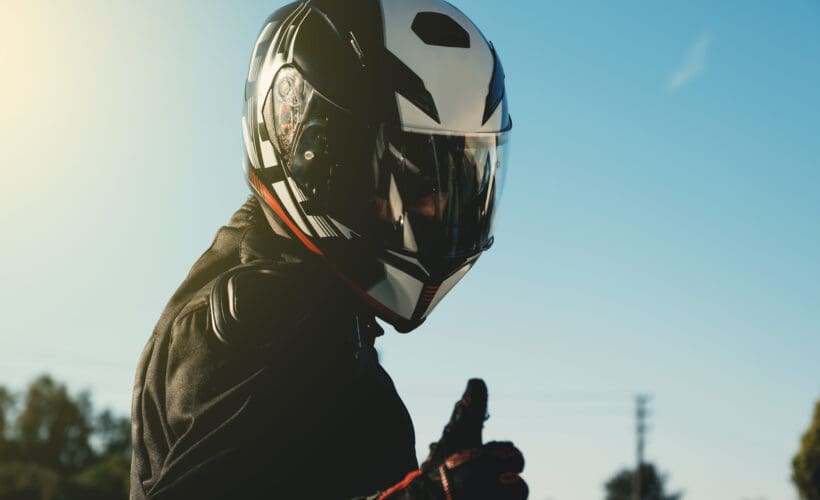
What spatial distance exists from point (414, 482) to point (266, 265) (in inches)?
28.2

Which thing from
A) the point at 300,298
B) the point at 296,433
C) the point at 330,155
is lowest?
the point at 296,433

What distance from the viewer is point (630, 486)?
83062 mm

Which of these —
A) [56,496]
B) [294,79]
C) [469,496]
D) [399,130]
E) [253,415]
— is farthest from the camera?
[56,496]

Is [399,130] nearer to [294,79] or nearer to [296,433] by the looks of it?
[294,79]

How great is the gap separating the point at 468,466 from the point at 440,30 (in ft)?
4.84

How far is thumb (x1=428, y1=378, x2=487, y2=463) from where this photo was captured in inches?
80.0

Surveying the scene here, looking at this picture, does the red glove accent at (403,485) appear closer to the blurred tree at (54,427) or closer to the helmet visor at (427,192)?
the helmet visor at (427,192)

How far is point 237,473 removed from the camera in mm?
2281

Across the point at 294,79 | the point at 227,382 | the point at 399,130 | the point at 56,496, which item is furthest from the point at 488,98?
the point at 56,496

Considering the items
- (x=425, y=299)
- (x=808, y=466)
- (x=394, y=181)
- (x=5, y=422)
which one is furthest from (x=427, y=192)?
(x=5, y=422)

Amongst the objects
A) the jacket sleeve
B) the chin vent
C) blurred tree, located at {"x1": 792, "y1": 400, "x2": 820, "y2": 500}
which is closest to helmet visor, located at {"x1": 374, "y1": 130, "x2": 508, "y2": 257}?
the chin vent

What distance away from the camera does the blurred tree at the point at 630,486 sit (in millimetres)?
80919

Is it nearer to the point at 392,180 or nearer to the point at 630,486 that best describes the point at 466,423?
the point at 392,180

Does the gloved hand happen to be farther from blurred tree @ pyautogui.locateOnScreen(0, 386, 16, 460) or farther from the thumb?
blurred tree @ pyautogui.locateOnScreen(0, 386, 16, 460)
